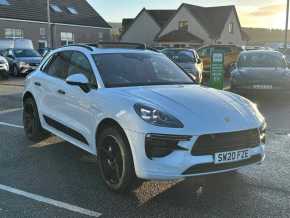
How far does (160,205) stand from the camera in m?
4.93

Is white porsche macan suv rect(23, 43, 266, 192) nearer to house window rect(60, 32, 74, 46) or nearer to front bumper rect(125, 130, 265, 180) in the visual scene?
front bumper rect(125, 130, 265, 180)

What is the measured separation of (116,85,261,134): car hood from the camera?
15.9 feet

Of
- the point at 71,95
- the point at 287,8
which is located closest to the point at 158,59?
the point at 71,95

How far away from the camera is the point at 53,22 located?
47500 mm

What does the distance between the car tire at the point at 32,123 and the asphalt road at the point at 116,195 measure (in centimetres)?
44

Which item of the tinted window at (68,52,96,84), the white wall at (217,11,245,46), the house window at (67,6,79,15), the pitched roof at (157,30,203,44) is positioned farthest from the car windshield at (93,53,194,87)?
the white wall at (217,11,245,46)

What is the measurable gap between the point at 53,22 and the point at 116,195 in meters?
44.3

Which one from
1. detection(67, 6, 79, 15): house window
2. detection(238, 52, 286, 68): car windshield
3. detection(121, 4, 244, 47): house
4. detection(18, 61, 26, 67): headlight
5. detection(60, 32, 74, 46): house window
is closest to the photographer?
detection(238, 52, 286, 68): car windshield

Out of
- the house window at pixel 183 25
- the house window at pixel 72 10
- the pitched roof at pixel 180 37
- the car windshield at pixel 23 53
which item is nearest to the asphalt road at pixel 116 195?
the car windshield at pixel 23 53

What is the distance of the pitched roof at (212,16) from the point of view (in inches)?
2301

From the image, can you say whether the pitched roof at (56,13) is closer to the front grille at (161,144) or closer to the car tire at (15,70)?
the car tire at (15,70)

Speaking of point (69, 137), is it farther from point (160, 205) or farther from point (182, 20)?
point (182, 20)

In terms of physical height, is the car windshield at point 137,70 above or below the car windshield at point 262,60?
above

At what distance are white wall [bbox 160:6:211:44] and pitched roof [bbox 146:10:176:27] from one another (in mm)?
3962
